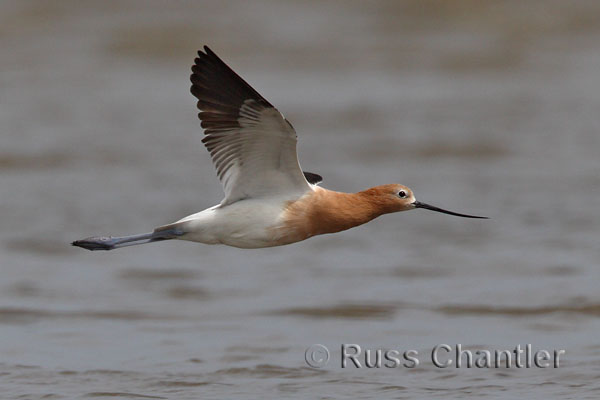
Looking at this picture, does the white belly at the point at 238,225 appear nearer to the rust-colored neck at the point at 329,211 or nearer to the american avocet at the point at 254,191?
the american avocet at the point at 254,191

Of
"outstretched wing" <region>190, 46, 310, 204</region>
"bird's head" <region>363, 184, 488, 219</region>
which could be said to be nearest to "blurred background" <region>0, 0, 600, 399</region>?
"bird's head" <region>363, 184, 488, 219</region>

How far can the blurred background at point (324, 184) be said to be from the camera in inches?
460

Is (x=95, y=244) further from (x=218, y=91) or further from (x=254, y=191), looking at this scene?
(x=218, y=91)

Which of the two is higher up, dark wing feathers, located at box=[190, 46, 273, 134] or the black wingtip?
dark wing feathers, located at box=[190, 46, 273, 134]

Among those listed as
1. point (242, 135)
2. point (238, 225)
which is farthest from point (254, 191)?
point (242, 135)

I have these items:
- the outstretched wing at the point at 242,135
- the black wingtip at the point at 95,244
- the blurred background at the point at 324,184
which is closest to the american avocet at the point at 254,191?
the outstretched wing at the point at 242,135

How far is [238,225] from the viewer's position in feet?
30.7

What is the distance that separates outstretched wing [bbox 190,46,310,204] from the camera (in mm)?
8930

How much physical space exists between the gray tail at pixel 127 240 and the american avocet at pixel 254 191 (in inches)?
0.5

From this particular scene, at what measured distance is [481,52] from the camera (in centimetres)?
2472

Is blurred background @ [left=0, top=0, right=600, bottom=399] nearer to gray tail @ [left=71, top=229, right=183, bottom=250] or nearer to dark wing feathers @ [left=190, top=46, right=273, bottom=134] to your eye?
gray tail @ [left=71, top=229, right=183, bottom=250]

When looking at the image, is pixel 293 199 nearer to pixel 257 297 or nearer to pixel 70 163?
pixel 257 297

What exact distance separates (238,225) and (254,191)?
12.0 inches

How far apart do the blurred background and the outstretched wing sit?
6.13 feet
